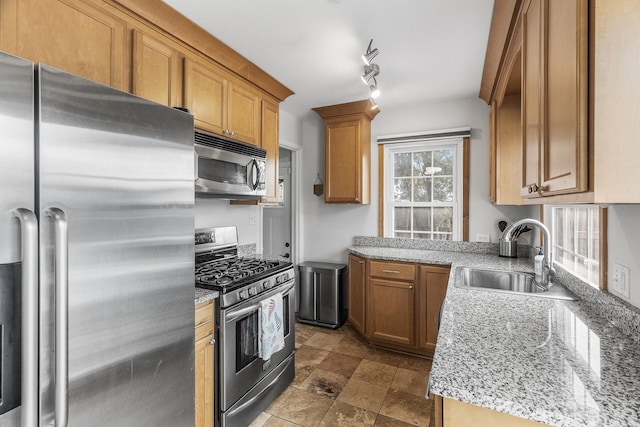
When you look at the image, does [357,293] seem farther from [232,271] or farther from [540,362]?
[540,362]

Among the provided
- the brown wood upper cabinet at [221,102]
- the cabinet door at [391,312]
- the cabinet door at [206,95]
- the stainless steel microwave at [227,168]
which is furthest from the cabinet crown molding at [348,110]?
the cabinet door at [391,312]

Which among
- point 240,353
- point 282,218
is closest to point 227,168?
point 240,353

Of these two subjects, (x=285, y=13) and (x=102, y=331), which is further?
(x=285, y=13)

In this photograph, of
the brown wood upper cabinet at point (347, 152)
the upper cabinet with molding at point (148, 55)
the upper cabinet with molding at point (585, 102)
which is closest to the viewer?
the upper cabinet with molding at point (585, 102)

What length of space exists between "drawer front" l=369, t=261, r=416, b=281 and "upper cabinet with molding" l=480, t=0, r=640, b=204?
1724 mm

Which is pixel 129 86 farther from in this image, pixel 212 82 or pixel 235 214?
pixel 235 214

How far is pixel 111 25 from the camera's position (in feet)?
5.01

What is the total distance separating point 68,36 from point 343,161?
2532 millimetres

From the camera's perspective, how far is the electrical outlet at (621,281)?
120 centimetres

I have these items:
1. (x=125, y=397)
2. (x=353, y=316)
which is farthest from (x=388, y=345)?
(x=125, y=397)

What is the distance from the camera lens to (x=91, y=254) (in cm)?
96

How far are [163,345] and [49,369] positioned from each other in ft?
1.30

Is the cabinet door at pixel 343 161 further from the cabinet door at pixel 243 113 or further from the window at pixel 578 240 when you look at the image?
the window at pixel 578 240

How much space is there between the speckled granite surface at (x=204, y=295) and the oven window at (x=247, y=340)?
250 millimetres
